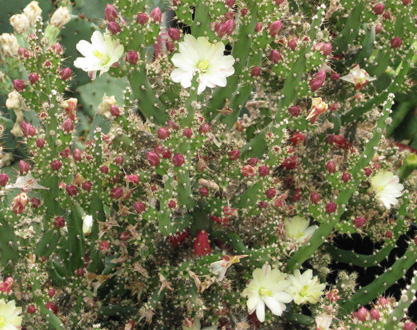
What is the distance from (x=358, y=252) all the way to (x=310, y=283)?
0.44 m

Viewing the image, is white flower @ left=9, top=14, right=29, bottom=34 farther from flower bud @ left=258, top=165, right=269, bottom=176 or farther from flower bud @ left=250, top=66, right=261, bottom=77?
flower bud @ left=258, top=165, right=269, bottom=176

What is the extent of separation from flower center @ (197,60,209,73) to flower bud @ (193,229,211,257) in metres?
0.34

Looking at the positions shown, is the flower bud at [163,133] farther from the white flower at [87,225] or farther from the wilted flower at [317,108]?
the white flower at [87,225]

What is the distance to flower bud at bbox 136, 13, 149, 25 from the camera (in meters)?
1.19

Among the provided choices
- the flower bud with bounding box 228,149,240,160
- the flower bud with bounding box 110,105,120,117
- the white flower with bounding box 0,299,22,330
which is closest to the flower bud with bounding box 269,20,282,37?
the flower bud with bounding box 228,149,240,160

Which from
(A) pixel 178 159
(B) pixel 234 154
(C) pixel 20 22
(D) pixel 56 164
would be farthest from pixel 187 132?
(C) pixel 20 22

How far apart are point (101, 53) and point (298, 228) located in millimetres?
618

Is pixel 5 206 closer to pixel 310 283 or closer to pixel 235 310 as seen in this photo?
pixel 235 310

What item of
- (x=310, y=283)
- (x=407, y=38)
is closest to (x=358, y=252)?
(x=310, y=283)

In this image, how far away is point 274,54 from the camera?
1324 mm

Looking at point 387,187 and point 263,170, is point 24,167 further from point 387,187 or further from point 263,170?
A: point 387,187

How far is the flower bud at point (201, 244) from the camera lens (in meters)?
1.33

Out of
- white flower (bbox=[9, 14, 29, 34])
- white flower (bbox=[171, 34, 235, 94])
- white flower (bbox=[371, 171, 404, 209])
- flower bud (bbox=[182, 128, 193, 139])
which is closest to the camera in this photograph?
flower bud (bbox=[182, 128, 193, 139])

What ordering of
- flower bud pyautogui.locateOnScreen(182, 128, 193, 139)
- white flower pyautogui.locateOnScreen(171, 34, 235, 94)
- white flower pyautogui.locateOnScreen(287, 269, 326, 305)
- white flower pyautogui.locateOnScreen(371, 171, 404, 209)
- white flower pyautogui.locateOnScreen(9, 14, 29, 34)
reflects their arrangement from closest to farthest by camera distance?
flower bud pyautogui.locateOnScreen(182, 128, 193, 139)
white flower pyautogui.locateOnScreen(171, 34, 235, 94)
white flower pyautogui.locateOnScreen(287, 269, 326, 305)
white flower pyautogui.locateOnScreen(371, 171, 404, 209)
white flower pyautogui.locateOnScreen(9, 14, 29, 34)
